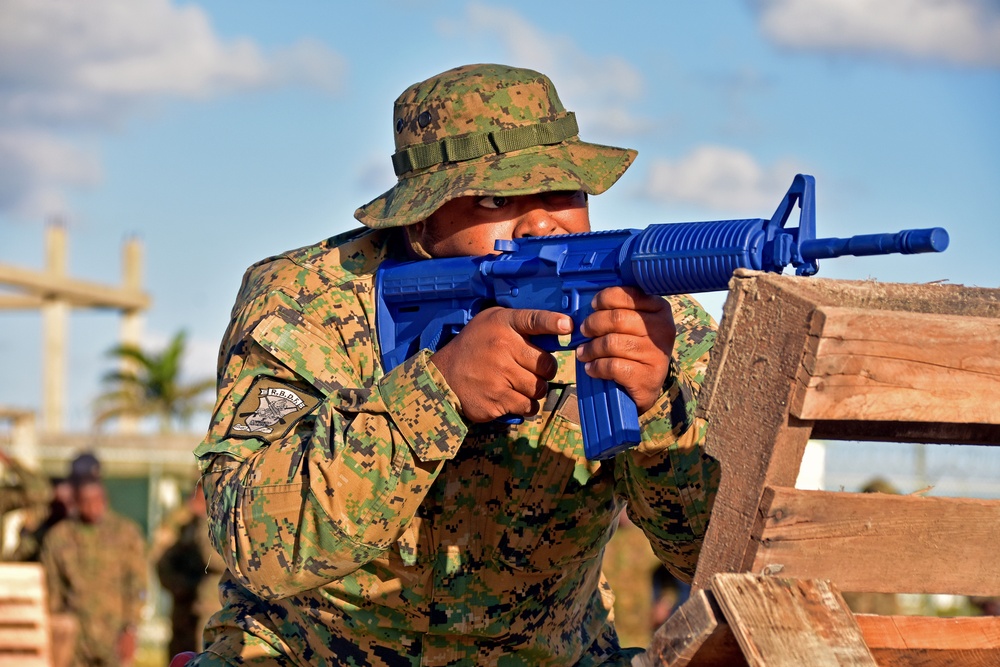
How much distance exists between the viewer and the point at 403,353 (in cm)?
345

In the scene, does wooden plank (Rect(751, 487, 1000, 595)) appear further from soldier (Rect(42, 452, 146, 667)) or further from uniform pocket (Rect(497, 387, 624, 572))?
soldier (Rect(42, 452, 146, 667))

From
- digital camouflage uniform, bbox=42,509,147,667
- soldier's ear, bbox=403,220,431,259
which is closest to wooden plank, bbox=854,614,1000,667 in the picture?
soldier's ear, bbox=403,220,431,259

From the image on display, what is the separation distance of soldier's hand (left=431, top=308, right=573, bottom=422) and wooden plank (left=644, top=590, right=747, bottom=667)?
2.68ft

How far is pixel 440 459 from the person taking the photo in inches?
113

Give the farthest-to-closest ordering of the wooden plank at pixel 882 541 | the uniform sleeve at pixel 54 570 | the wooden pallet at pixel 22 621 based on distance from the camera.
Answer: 1. the uniform sleeve at pixel 54 570
2. the wooden pallet at pixel 22 621
3. the wooden plank at pixel 882 541

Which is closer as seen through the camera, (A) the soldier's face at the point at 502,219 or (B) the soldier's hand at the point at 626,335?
(B) the soldier's hand at the point at 626,335

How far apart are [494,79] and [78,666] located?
9.92 meters

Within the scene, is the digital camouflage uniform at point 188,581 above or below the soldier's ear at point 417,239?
below

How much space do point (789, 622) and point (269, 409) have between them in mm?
1639

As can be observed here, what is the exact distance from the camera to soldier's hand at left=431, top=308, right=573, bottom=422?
9.15 feet

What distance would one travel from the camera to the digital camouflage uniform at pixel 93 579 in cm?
1188

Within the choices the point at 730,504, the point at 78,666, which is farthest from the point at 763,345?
the point at 78,666

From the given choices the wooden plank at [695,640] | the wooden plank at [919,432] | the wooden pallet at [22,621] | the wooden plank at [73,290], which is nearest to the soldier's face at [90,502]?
the wooden pallet at [22,621]

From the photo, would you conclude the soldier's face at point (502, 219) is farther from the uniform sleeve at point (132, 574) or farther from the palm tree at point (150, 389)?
the palm tree at point (150, 389)
